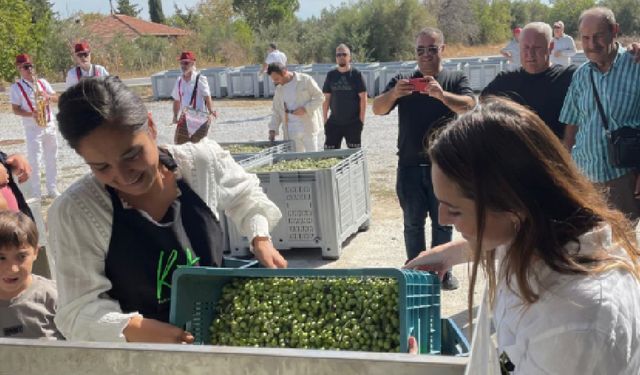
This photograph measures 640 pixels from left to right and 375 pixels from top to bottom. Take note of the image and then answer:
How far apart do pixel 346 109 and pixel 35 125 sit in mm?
4102

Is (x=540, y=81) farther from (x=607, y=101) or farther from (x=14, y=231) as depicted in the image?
(x=14, y=231)

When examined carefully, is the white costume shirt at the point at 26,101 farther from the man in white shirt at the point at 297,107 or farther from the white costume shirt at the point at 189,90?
the man in white shirt at the point at 297,107

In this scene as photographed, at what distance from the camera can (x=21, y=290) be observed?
305cm

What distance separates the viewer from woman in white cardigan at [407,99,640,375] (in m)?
1.37

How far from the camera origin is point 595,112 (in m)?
4.67

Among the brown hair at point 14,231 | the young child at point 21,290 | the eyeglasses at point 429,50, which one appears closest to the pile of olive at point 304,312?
the young child at point 21,290

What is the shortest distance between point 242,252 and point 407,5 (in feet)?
99.5

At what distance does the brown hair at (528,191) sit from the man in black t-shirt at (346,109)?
6.96m

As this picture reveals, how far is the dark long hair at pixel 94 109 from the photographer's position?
208 cm

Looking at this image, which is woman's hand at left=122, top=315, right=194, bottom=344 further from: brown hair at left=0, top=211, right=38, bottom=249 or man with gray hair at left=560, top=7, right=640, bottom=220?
man with gray hair at left=560, top=7, right=640, bottom=220

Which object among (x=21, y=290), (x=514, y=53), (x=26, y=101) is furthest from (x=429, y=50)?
(x=514, y=53)

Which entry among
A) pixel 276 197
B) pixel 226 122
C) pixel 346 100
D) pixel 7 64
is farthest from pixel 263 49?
pixel 276 197

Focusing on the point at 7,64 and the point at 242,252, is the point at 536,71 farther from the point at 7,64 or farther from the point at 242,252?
the point at 7,64

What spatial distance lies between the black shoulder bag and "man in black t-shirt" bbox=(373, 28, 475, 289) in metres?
1.03
